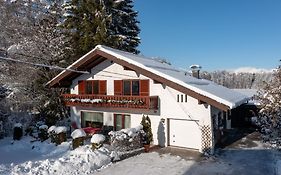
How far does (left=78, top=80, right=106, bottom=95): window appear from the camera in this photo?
878 inches

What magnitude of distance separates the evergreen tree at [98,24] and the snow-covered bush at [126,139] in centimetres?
1522

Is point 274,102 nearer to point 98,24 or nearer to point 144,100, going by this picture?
point 144,100

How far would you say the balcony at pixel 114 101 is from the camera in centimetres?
1866

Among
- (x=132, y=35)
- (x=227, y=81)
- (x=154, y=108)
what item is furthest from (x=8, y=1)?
(x=227, y=81)

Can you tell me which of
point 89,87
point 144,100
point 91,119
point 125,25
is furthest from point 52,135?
point 125,25

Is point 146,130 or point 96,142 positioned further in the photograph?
point 146,130

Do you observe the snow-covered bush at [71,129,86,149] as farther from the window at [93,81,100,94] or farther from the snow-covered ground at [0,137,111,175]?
the window at [93,81,100,94]

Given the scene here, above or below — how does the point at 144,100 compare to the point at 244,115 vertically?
above

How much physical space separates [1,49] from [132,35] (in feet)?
49.9

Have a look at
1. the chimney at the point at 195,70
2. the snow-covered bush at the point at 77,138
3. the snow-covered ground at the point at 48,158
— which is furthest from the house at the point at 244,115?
the snow-covered ground at the point at 48,158

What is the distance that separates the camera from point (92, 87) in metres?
23.0

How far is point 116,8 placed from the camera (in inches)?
1369

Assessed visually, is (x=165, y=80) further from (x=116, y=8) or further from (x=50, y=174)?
(x=116, y=8)

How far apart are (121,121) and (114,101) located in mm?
1822
